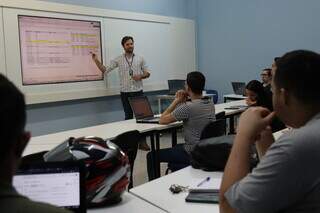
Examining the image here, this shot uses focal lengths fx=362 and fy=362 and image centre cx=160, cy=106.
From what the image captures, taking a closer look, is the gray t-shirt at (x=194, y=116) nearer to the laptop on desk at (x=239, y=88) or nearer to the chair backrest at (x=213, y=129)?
the chair backrest at (x=213, y=129)

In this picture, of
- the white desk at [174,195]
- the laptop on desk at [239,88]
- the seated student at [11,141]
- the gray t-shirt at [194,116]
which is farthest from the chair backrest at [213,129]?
the laptop on desk at [239,88]

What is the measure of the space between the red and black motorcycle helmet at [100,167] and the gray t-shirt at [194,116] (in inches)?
64.0

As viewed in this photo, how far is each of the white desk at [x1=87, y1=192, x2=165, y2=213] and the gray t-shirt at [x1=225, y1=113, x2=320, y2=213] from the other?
22.9 inches

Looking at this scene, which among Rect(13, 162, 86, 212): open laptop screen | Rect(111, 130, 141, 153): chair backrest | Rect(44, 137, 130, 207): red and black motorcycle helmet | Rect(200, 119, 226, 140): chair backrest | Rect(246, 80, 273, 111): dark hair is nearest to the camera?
Rect(13, 162, 86, 212): open laptop screen

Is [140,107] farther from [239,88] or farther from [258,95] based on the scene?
[239,88]

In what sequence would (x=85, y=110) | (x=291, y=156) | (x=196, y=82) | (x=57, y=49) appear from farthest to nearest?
(x=85, y=110) < (x=57, y=49) < (x=196, y=82) < (x=291, y=156)

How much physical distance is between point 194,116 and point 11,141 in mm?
2665

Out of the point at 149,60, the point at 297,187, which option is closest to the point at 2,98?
the point at 297,187

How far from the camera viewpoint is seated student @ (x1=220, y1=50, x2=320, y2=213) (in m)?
1.03

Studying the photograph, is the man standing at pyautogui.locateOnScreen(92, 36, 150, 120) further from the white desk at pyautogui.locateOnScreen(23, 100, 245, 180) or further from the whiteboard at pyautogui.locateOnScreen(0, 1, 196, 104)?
the white desk at pyautogui.locateOnScreen(23, 100, 245, 180)

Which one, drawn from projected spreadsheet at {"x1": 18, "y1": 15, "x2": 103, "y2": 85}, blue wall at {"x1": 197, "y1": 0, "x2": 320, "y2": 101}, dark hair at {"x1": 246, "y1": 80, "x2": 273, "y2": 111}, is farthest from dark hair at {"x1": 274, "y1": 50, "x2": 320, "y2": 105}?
blue wall at {"x1": 197, "y1": 0, "x2": 320, "y2": 101}

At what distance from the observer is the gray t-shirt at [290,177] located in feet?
3.36

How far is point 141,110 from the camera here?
3.95 meters

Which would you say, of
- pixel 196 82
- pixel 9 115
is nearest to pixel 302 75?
pixel 9 115
